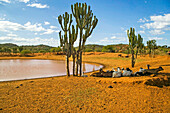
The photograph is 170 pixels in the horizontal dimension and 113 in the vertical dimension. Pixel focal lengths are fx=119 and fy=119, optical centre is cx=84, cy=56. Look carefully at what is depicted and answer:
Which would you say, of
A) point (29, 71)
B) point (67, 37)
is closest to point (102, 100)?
point (67, 37)

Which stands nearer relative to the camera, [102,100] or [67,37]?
[102,100]

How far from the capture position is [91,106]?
4.47 meters

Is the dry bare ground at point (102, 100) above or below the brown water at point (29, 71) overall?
above

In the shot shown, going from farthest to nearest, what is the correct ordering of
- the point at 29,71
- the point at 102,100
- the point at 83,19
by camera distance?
the point at 29,71, the point at 83,19, the point at 102,100

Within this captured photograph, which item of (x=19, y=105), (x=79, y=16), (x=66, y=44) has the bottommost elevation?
(x=19, y=105)

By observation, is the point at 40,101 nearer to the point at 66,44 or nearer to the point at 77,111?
the point at 77,111

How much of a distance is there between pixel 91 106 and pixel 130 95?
1.90 meters

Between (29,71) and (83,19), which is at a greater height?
(83,19)

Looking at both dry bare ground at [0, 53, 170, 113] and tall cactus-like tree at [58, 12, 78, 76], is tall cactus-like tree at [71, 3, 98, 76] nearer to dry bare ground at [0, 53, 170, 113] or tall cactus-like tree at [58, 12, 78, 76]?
tall cactus-like tree at [58, 12, 78, 76]

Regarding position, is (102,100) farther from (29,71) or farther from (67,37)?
(29,71)

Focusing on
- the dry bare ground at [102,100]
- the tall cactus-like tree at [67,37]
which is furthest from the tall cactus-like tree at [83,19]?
the dry bare ground at [102,100]

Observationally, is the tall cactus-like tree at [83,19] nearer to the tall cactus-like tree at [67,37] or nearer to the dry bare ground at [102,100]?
the tall cactus-like tree at [67,37]

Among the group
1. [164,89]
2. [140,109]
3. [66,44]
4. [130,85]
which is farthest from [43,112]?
[66,44]

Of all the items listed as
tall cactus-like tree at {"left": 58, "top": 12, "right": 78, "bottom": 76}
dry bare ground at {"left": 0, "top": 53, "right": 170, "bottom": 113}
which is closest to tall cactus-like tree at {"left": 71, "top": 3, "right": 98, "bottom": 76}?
tall cactus-like tree at {"left": 58, "top": 12, "right": 78, "bottom": 76}
